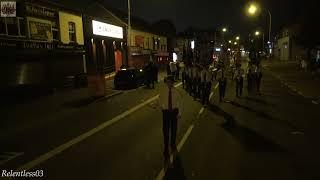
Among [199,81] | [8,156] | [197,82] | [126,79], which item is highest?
[199,81]

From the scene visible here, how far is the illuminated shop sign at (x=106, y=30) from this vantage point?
107 ft

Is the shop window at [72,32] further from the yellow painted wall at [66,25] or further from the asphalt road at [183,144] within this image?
the asphalt road at [183,144]

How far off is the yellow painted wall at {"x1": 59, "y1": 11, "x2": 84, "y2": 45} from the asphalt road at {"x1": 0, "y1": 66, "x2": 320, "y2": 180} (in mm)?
11359

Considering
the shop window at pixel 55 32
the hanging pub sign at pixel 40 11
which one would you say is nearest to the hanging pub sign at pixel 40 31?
the hanging pub sign at pixel 40 11

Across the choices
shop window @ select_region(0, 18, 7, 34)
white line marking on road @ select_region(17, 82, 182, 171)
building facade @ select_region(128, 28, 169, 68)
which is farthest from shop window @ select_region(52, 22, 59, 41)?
white line marking on road @ select_region(17, 82, 182, 171)

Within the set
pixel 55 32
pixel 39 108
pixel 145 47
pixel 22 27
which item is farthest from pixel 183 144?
pixel 145 47

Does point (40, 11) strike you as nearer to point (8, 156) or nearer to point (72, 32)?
point (72, 32)

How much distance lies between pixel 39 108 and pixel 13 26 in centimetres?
599

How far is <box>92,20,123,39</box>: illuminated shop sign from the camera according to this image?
32.8 metres

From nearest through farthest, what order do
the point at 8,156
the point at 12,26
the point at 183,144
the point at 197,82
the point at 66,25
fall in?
the point at 8,156, the point at 183,144, the point at 197,82, the point at 12,26, the point at 66,25

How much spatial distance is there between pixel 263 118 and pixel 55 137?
7.22 meters

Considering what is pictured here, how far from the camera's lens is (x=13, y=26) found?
20.2 metres

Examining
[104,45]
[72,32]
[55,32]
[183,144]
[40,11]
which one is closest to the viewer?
[183,144]

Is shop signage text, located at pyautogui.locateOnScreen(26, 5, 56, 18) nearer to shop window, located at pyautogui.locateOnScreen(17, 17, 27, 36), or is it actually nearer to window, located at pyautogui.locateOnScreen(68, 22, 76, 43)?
shop window, located at pyautogui.locateOnScreen(17, 17, 27, 36)
